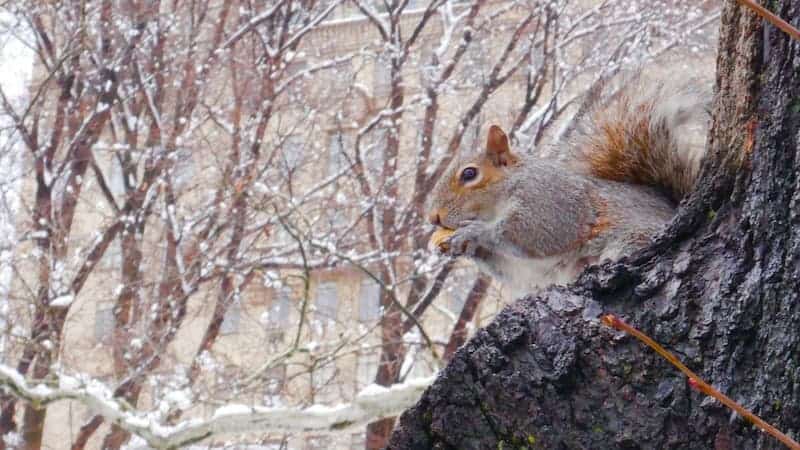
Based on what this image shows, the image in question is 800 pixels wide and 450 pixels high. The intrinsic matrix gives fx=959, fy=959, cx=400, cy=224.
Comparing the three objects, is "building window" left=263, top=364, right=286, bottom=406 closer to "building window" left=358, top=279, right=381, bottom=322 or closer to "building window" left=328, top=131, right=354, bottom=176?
"building window" left=358, top=279, right=381, bottom=322

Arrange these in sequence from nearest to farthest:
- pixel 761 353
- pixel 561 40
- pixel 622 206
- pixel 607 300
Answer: pixel 761 353
pixel 607 300
pixel 622 206
pixel 561 40

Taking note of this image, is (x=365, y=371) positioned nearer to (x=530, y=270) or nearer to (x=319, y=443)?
(x=319, y=443)

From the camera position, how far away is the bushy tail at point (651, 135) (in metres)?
1.54

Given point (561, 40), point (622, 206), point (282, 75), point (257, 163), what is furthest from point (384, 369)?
point (622, 206)

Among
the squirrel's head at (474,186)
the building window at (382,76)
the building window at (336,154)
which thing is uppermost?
the squirrel's head at (474,186)

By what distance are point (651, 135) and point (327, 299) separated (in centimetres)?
541

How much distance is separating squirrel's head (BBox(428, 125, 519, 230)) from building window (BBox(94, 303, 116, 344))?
420 centimetres

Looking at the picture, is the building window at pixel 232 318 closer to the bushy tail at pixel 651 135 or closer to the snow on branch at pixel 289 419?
the snow on branch at pixel 289 419

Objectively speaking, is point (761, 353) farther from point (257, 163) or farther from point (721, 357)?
point (257, 163)

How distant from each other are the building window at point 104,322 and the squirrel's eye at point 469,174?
423 cm

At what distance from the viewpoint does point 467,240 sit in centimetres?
180

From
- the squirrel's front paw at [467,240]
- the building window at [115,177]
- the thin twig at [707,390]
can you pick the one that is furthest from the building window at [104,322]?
the thin twig at [707,390]

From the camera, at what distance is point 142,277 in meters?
5.85

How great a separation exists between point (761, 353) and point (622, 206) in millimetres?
792
